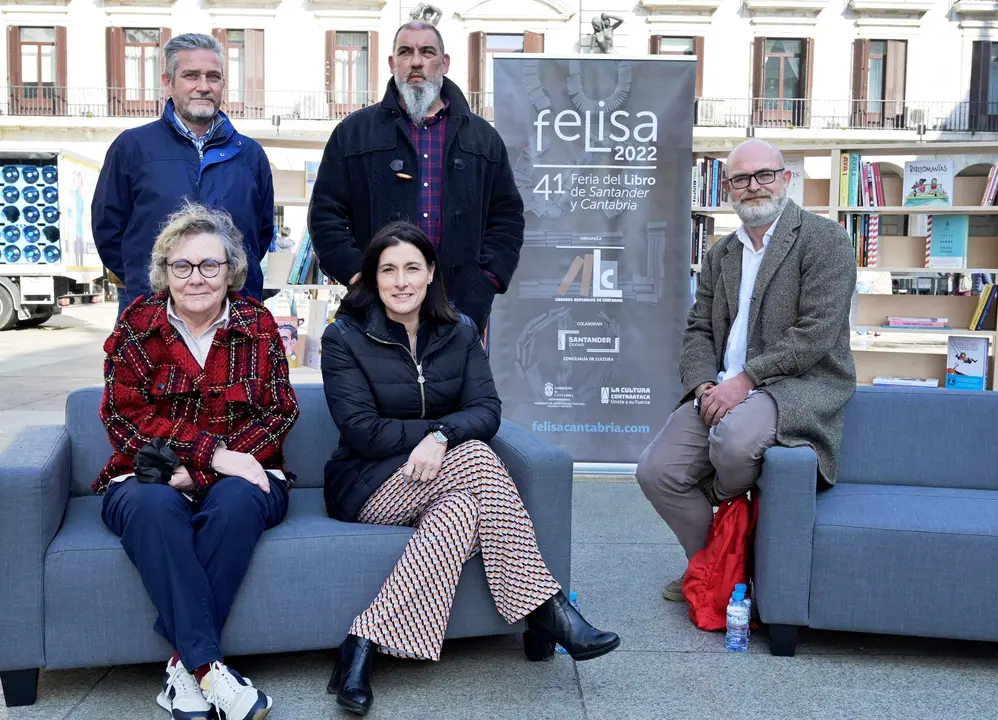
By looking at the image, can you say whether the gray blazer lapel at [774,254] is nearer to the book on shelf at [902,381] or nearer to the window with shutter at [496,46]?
the book on shelf at [902,381]

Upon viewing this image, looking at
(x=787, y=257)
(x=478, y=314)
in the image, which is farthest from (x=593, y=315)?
(x=787, y=257)

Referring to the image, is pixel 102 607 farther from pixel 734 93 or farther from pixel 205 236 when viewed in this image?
pixel 734 93

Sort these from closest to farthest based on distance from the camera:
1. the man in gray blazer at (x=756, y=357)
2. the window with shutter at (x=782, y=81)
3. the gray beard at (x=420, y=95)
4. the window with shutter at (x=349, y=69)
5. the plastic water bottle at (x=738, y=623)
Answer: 1. the plastic water bottle at (x=738, y=623)
2. the man in gray blazer at (x=756, y=357)
3. the gray beard at (x=420, y=95)
4. the window with shutter at (x=349, y=69)
5. the window with shutter at (x=782, y=81)

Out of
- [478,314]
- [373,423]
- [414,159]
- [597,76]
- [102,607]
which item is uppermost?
[597,76]

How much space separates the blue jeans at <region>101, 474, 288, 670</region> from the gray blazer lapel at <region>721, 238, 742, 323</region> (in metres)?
1.63

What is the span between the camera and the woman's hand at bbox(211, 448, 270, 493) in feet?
8.80

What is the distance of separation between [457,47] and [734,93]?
6450 millimetres

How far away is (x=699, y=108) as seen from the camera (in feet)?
78.1

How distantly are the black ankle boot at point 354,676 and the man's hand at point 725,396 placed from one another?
1293 mm

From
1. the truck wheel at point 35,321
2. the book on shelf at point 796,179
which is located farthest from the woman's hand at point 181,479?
the truck wheel at point 35,321

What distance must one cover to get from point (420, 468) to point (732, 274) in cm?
130

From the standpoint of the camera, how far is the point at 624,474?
17.0 feet

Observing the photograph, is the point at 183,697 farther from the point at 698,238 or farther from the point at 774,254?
the point at 698,238

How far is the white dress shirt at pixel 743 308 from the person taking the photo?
3.35m
